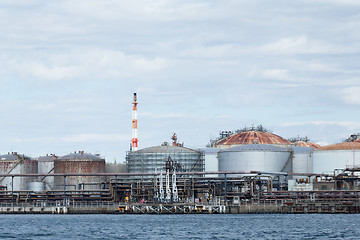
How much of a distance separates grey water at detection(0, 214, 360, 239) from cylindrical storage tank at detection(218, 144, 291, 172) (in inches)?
1824

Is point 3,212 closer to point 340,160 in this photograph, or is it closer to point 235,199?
point 235,199

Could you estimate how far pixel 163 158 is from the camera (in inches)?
7402

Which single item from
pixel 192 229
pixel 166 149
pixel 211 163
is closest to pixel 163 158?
pixel 166 149

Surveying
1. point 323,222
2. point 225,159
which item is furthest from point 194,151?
point 323,222

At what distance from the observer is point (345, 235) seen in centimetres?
10050

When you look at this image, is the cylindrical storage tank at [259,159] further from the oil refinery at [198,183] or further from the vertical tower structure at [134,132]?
the vertical tower structure at [134,132]

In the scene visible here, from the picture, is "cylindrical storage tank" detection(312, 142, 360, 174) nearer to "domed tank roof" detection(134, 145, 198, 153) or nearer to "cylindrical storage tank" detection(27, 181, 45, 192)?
"domed tank roof" detection(134, 145, 198, 153)

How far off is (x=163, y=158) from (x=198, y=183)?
20774mm

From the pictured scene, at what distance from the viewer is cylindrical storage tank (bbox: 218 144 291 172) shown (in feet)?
605

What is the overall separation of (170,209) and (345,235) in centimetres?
→ 5675

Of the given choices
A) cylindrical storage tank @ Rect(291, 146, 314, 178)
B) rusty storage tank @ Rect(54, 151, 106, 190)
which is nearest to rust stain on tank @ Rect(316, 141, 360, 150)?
cylindrical storage tank @ Rect(291, 146, 314, 178)

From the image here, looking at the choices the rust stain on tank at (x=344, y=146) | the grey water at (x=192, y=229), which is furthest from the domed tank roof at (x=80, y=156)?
the grey water at (x=192, y=229)

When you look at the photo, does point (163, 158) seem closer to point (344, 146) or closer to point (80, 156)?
point (80, 156)

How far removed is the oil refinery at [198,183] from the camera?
6107 inches
